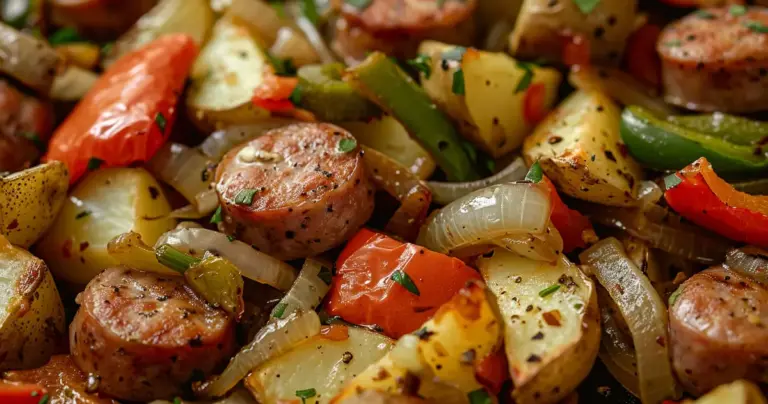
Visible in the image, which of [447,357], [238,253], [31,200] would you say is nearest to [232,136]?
[238,253]

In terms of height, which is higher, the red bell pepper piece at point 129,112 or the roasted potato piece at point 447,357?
the red bell pepper piece at point 129,112

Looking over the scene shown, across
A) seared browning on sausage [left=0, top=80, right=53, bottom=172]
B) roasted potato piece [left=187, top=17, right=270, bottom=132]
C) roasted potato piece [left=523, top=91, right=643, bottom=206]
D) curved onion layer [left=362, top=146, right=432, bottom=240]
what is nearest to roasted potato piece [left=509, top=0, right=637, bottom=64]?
roasted potato piece [left=523, top=91, right=643, bottom=206]

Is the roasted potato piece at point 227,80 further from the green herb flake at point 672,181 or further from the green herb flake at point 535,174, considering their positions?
the green herb flake at point 672,181

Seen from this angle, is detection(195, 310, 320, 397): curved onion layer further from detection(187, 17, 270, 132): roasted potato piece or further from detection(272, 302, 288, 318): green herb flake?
detection(187, 17, 270, 132): roasted potato piece

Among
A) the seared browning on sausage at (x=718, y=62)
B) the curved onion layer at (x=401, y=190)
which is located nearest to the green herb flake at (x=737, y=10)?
the seared browning on sausage at (x=718, y=62)

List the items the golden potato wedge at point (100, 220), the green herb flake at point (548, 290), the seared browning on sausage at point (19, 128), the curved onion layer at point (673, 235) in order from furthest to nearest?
the seared browning on sausage at point (19, 128) < the golden potato wedge at point (100, 220) < the curved onion layer at point (673, 235) < the green herb flake at point (548, 290)
